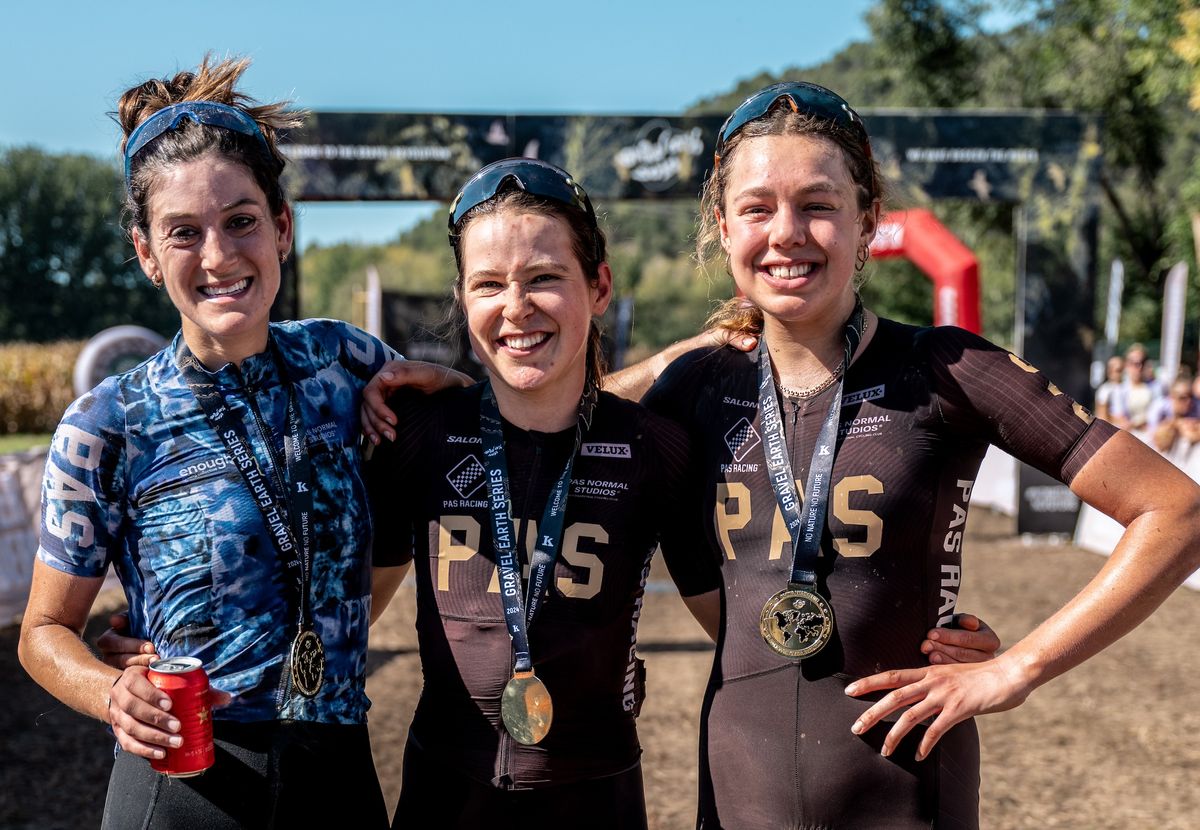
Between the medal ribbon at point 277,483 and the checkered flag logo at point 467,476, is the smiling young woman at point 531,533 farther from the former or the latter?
the medal ribbon at point 277,483

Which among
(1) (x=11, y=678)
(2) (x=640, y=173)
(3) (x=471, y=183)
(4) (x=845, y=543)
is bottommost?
(1) (x=11, y=678)

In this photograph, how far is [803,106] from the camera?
2396 millimetres

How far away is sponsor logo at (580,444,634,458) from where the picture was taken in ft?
8.16

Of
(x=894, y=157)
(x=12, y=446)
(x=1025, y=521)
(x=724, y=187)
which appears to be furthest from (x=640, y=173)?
(x=12, y=446)

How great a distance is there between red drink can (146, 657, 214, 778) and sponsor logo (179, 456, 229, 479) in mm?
449

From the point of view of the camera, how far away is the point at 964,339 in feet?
7.87

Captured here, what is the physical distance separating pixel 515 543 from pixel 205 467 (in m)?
0.69

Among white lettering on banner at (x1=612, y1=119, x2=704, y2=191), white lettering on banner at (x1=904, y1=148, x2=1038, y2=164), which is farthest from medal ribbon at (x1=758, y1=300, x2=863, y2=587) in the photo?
white lettering on banner at (x1=904, y1=148, x2=1038, y2=164)

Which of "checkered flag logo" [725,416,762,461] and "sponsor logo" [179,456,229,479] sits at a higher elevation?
"checkered flag logo" [725,416,762,461]

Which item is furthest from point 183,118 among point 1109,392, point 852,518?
point 1109,392

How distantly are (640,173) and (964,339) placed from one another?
30.7 feet

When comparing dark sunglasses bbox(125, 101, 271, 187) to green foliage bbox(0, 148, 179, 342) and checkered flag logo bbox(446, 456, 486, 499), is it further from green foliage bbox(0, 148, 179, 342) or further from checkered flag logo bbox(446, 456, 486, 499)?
green foliage bbox(0, 148, 179, 342)

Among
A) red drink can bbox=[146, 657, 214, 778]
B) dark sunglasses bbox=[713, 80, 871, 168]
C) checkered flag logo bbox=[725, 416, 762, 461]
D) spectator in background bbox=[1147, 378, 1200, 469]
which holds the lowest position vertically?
red drink can bbox=[146, 657, 214, 778]

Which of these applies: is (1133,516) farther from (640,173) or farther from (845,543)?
(640,173)
